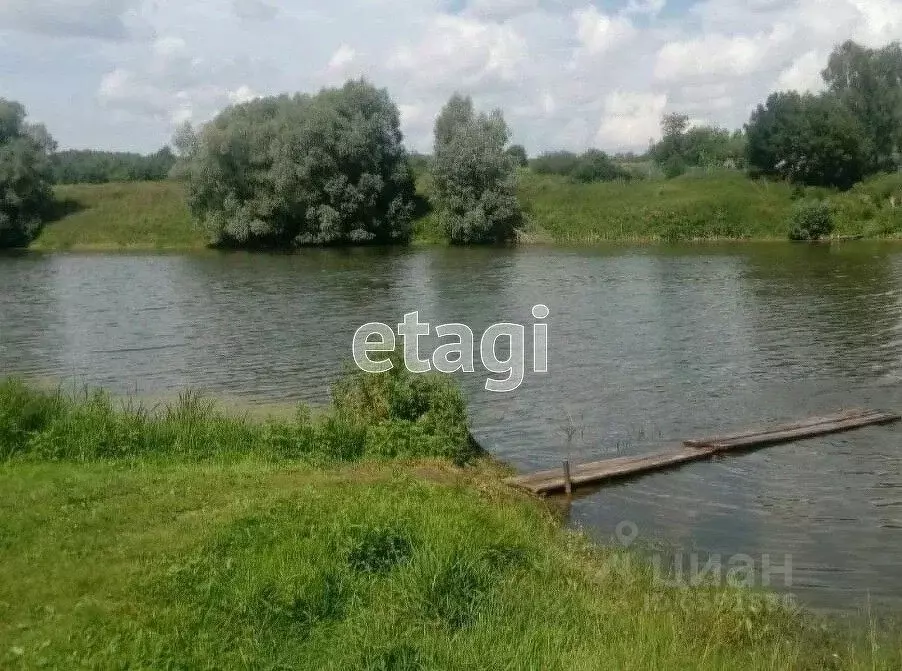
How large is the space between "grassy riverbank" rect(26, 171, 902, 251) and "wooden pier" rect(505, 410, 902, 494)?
181 ft

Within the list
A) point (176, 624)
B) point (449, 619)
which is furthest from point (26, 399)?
point (449, 619)

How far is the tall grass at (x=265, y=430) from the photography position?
1284 cm

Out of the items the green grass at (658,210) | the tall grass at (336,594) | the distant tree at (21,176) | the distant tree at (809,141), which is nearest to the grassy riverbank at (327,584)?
the tall grass at (336,594)

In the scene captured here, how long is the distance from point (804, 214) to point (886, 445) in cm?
5919

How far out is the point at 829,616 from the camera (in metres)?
9.73

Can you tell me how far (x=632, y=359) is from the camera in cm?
2530

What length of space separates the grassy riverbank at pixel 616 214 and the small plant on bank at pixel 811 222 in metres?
1.14

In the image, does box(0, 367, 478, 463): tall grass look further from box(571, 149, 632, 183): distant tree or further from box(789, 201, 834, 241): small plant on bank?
box(571, 149, 632, 183): distant tree

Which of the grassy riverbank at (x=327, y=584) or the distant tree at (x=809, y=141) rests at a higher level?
the distant tree at (x=809, y=141)

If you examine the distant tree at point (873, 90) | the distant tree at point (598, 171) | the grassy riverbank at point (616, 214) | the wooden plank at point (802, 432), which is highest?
the distant tree at point (873, 90)

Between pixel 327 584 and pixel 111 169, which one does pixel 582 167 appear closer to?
pixel 111 169

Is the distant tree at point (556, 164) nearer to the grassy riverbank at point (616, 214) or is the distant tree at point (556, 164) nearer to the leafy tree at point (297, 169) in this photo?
the grassy riverbank at point (616, 214)

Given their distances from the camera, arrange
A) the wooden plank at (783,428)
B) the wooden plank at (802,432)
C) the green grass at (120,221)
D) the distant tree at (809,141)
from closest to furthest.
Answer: the wooden plank at (802,432) < the wooden plank at (783,428) < the green grass at (120,221) < the distant tree at (809,141)

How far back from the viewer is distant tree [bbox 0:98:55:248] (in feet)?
243
